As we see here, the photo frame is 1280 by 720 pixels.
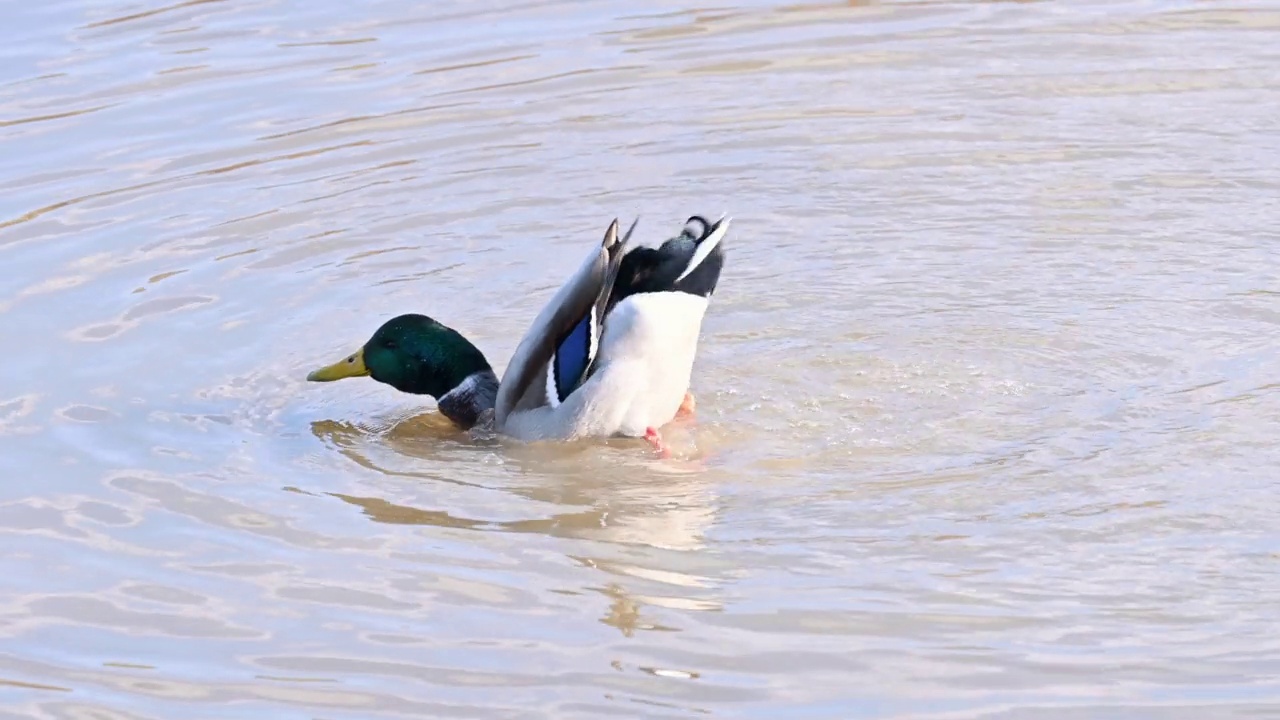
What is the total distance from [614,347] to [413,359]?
1015mm

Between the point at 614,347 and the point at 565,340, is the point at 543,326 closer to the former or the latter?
the point at 565,340

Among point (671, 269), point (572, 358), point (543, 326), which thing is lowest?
point (572, 358)

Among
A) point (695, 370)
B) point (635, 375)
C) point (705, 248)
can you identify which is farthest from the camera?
point (695, 370)

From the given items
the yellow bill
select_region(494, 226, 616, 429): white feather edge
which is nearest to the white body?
select_region(494, 226, 616, 429): white feather edge

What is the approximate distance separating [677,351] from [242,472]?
165cm

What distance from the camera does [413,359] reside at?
8133mm

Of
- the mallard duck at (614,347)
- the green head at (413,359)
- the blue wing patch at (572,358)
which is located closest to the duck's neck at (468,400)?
the green head at (413,359)

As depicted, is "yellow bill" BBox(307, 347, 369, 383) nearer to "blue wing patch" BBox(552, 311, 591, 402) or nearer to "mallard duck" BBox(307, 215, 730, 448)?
"mallard duck" BBox(307, 215, 730, 448)

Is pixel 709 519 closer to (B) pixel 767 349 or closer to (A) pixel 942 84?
(B) pixel 767 349

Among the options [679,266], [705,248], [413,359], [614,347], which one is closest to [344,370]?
[413,359]

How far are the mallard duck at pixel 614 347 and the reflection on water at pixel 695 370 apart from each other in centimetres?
17

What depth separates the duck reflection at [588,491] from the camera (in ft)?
19.9

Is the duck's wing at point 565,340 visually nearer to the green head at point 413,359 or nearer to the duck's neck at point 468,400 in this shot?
the duck's neck at point 468,400

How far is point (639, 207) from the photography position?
32.7ft
